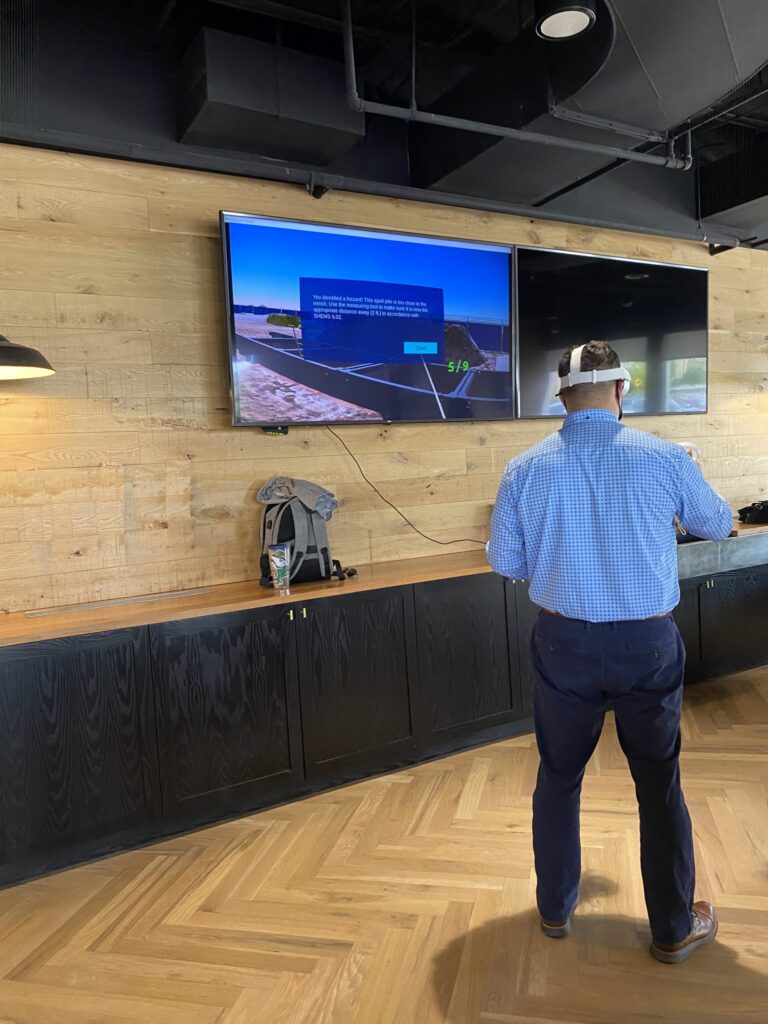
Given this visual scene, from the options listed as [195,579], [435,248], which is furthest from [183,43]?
[195,579]

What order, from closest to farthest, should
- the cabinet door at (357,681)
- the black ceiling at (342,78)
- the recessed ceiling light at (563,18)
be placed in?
the recessed ceiling light at (563,18), the black ceiling at (342,78), the cabinet door at (357,681)

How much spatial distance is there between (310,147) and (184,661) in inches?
89.5

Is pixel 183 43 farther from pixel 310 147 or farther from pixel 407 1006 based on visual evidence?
pixel 407 1006

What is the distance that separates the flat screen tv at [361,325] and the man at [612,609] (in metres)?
1.59

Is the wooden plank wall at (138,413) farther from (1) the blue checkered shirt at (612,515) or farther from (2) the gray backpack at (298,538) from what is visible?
(1) the blue checkered shirt at (612,515)

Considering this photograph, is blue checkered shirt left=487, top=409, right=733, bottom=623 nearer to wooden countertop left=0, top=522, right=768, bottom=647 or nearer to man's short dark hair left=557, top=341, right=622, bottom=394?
man's short dark hair left=557, top=341, right=622, bottom=394

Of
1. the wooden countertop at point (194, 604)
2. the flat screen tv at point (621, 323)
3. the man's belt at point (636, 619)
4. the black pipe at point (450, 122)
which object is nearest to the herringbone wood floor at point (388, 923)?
the wooden countertop at point (194, 604)

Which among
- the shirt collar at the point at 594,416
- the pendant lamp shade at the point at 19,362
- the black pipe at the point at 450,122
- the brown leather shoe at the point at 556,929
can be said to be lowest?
the brown leather shoe at the point at 556,929

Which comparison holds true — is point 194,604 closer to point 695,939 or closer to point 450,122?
point 695,939

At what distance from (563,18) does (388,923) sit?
2937 millimetres

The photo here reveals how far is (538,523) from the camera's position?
203cm

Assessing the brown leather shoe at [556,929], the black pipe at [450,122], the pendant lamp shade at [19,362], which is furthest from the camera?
the black pipe at [450,122]

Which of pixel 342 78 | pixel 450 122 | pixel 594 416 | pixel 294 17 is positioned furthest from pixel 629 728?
pixel 294 17

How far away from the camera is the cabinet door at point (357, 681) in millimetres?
3006
